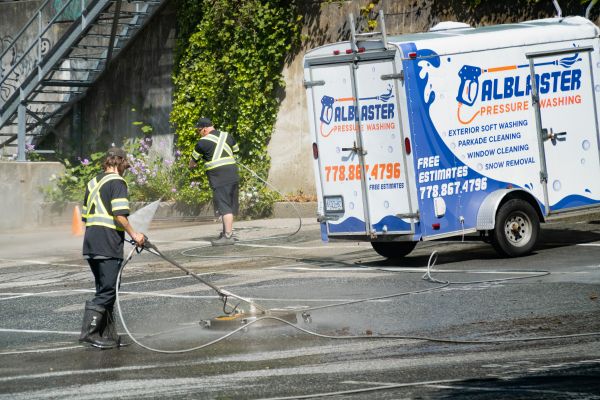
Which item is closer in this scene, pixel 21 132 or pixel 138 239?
pixel 138 239

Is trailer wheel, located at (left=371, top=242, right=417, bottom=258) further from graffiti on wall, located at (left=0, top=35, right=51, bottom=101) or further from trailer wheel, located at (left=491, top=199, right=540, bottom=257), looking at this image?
graffiti on wall, located at (left=0, top=35, right=51, bottom=101)

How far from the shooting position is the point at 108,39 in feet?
79.9

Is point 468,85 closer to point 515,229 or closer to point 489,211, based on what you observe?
point 489,211

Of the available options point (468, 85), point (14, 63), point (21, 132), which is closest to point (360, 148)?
point (468, 85)

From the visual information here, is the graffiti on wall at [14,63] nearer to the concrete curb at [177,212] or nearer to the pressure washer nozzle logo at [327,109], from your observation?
the concrete curb at [177,212]

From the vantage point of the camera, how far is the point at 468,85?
13312mm

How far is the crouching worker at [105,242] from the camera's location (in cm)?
995

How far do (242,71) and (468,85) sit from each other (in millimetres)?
8213

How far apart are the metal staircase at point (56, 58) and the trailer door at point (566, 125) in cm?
1079

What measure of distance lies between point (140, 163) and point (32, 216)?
2.64 metres

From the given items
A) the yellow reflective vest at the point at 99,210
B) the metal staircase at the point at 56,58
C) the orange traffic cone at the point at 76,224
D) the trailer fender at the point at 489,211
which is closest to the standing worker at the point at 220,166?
the orange traffic cone at the point at 76,224

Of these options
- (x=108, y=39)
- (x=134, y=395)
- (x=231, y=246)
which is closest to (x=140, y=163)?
(x=108, y=39)

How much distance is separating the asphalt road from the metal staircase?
805 centimetres

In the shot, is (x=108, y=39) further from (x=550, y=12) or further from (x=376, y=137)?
(x=376, y=137)
